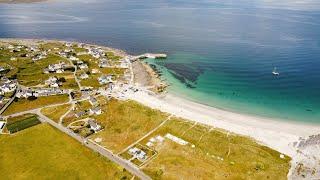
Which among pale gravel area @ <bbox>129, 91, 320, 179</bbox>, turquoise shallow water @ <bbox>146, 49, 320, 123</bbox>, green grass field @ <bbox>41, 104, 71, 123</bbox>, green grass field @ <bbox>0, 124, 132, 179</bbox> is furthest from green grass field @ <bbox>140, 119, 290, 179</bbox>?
green grass field @ <bbox>41, 104, 71, 123</bbox>

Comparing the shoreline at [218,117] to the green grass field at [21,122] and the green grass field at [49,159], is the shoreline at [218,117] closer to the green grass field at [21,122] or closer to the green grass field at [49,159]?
the green grass field at [49,159]

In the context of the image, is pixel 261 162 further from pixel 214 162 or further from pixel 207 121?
pixel 207 121

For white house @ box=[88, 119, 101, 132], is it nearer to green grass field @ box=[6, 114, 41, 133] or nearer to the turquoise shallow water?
green grass field @ box=[6, 114, 41, 133]

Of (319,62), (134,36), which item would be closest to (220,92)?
(319,62)

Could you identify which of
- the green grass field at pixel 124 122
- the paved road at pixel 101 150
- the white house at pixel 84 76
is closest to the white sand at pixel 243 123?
the green grass field at pixel 124 122

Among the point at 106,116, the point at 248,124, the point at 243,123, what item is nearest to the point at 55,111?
the point at 106,116
